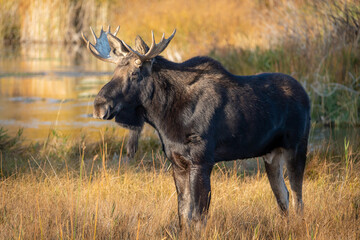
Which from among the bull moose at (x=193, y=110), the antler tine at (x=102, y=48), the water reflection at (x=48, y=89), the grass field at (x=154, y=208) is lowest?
the water reflection at (x=48, y=89)

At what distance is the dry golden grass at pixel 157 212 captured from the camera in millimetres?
4305

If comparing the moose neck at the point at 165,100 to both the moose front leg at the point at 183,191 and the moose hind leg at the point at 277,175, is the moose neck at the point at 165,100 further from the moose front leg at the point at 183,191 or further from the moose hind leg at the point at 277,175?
the moose hind leg at the point at 277,175

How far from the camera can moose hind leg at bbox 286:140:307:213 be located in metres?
4.67

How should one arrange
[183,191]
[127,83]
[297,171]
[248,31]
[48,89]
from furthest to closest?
[248,31] → [48,89] → [297,171] → [183,191] → [127,83]

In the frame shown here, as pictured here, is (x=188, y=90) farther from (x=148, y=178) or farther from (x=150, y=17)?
(x=150, y=17)

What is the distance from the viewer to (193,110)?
165 inches

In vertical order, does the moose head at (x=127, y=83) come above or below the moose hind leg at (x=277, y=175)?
above

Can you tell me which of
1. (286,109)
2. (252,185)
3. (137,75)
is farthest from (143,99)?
(252,185)

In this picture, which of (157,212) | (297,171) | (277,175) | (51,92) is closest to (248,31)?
(51,92)

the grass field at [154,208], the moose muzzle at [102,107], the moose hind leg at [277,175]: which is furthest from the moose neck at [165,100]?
the moose hind leg at [277,175]

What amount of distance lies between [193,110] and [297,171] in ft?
3.78

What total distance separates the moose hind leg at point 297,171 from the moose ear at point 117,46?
5.48ft

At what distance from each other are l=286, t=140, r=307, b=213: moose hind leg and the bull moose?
13 centimetres

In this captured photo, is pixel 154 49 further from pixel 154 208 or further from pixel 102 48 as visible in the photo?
pixel 154 208
